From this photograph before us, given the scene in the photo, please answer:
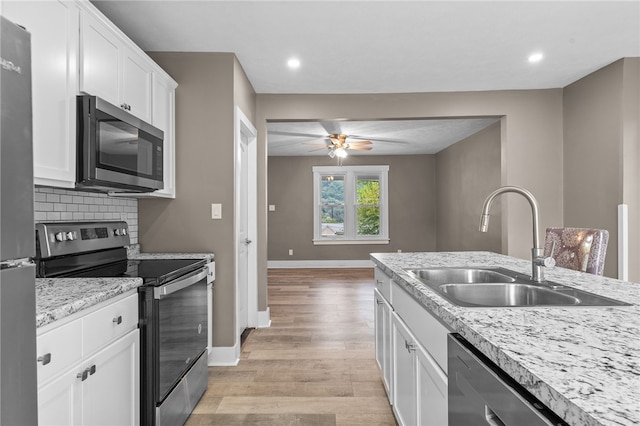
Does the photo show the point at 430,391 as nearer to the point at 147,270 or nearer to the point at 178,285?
the point at 178,285

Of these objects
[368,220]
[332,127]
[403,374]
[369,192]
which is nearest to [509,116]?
[332,127]

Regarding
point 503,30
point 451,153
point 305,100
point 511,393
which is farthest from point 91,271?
point 451,153

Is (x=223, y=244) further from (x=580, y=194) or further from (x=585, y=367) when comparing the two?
(x=580, y=194)

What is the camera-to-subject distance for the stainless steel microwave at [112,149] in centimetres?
183

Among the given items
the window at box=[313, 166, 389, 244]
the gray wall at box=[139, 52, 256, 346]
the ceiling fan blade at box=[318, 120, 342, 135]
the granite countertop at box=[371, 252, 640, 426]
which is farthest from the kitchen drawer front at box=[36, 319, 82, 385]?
the window at box=[313, 166, 389, 244]

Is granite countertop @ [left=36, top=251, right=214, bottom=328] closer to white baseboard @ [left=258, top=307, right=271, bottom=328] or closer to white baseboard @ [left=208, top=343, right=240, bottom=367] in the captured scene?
white baseboard @ [left=208, top=343, right=240, bottom=367]

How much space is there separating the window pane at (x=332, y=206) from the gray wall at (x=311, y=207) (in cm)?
29

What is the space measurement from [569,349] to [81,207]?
2588mm

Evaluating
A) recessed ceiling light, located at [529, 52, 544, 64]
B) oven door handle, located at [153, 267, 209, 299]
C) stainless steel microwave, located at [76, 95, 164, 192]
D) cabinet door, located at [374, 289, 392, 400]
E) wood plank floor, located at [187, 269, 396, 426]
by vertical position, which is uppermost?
recessed ceiling light, located at [529, 52, 544, 64]

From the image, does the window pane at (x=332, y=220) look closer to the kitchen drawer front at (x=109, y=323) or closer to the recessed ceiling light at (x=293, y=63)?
the recessed ceiling light at (x=293, y=63)

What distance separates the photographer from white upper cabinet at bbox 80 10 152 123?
6.31 ft

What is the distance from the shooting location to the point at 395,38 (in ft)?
9.20

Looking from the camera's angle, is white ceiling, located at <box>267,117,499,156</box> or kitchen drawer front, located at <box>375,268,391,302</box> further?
white ceiling, located at <box>267,117,499,156</box>

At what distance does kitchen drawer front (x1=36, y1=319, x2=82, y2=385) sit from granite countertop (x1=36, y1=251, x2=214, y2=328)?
47 mm
